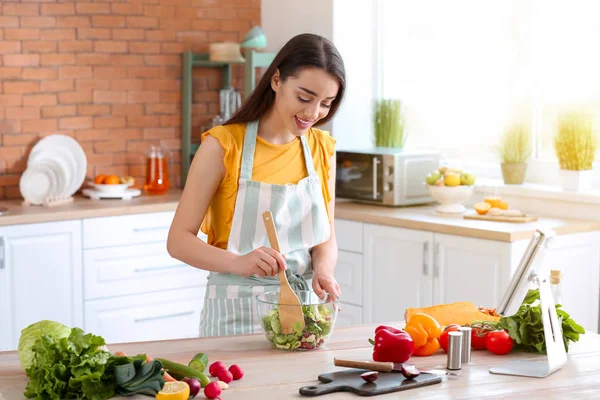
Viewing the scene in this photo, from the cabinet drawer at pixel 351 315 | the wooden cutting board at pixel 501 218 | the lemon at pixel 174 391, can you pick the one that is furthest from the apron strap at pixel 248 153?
the cabinet drawer at pixel 351 315

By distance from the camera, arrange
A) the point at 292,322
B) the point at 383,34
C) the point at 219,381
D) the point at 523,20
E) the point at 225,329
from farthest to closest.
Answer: the point at 383,34 < the point at 523,20 < the point at 225,329 < the point at 292,322 < the point at 219,381

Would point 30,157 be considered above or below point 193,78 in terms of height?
below

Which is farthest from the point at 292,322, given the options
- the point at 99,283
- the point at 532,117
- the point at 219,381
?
the point at 532,117

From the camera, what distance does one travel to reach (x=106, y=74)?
5.01 m

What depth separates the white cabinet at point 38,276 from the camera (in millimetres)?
4141

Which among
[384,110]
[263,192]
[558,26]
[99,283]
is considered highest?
[558,26]

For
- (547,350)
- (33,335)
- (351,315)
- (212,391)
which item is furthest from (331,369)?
(351,315)

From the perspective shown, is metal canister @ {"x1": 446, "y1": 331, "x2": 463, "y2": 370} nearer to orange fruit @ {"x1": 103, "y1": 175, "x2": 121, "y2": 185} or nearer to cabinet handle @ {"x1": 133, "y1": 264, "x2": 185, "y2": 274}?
cabinet handle @ {"x1": 133, "y1": 264, "x2": 185, "y2": 274}

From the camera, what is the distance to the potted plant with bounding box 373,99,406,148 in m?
4.87

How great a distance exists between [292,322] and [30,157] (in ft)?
9.44

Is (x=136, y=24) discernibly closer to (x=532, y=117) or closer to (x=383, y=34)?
(x=383, y=34)

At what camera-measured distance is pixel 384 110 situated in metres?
4.88

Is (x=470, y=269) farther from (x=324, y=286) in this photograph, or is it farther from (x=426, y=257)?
(x=324, y=286)

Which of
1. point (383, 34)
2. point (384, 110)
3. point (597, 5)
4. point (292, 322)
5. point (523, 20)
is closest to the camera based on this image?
point (292, 322)
